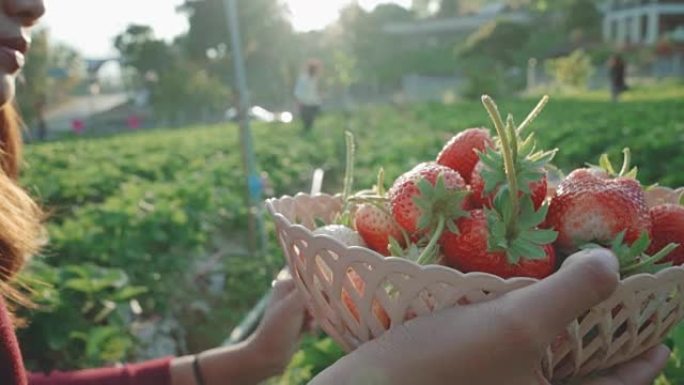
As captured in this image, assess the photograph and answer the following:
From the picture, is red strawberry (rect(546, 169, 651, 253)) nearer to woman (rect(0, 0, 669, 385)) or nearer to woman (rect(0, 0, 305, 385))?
woman (rect(0, 0, 669, 385))

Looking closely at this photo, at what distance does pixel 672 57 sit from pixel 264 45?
2301 centimetres

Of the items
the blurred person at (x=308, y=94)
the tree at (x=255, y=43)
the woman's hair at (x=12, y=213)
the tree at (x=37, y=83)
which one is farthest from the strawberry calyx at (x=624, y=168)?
Answer: the tree at (x=255, y=43)

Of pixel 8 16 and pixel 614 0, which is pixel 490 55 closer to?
pixel 614 0

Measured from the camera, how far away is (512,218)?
1.07 metres

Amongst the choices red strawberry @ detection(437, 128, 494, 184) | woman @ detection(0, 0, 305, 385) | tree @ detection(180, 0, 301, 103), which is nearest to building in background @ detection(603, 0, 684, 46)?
tree @ detection(180, 0, 301, 103)

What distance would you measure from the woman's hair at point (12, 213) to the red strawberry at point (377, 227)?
0.90 metres

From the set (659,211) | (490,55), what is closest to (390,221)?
(659,211)

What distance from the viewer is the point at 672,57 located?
36.7 metres

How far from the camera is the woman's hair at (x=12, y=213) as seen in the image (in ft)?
5.58

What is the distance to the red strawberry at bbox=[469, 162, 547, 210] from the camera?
1.16m

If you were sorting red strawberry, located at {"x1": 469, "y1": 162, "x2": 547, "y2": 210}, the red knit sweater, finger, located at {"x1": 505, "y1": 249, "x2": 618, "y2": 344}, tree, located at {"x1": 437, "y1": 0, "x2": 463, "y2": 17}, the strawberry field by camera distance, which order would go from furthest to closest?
tree, located at {"x1": 437, "y1": 0, "x2": 463, "y2": 17}, the strawberry field, the red knit sweater, red strawberry, located at {"x1": 469, "y1": 162, "x2": 547, "y2": 210}, finger, located at {"x1": 505, "y1": 249, "x2": 618, "y2": 344}

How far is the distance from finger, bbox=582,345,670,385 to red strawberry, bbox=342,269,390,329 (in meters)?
0.34

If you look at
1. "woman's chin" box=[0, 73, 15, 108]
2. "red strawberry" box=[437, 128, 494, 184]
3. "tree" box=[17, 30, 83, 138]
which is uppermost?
"woman's chin" box=[0, 73, 15, 108]

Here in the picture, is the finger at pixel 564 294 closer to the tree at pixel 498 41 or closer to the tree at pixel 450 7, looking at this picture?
the tree at pixel 498 41
